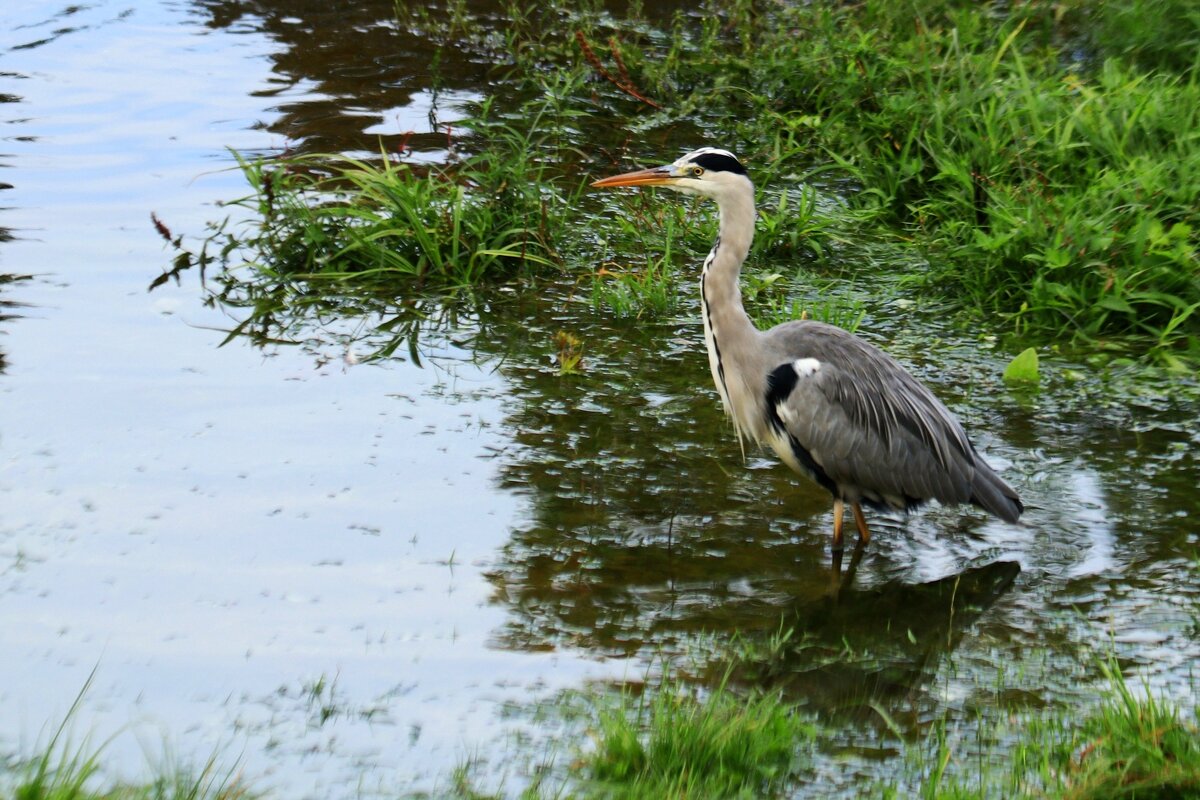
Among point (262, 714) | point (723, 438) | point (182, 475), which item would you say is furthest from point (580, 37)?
point (262, 714)

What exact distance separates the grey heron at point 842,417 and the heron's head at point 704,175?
0.35 meters

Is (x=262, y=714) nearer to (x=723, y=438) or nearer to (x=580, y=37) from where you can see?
(x=723, y=438)

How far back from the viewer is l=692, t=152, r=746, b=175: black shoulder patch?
554 centimetres

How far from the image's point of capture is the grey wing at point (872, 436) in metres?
5.10

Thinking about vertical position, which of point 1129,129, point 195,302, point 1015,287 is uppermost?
point 1129,129

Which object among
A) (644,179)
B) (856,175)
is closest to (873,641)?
(644,179)

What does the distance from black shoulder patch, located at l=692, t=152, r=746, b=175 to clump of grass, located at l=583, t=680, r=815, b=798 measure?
98.2 inches

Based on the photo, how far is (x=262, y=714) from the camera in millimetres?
3963

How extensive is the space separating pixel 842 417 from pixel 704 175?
1.16 metres

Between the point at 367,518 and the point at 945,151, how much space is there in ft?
13.3

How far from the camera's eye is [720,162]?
5547 mm

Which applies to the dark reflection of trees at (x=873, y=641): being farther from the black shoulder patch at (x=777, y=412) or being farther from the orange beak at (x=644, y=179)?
the orange beak at (x=644, y=179)

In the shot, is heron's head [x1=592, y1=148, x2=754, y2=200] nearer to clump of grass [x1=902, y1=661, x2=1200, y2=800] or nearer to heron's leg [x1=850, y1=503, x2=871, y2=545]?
heron's leg [x1=850, y1=503, x2=871, y2=545]

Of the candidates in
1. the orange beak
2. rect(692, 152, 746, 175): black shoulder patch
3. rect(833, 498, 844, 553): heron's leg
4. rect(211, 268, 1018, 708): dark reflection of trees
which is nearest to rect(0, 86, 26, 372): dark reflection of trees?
rect(211, 268, 1018, 708): dark reflection of trees
